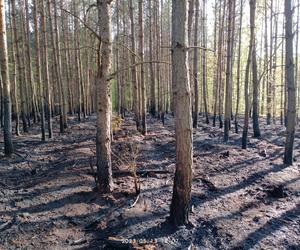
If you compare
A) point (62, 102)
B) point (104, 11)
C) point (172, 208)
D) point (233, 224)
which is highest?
point (104, 11)

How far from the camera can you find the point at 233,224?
523 cm

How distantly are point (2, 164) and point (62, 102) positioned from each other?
21.7 ft

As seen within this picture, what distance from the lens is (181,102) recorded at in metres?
4.68

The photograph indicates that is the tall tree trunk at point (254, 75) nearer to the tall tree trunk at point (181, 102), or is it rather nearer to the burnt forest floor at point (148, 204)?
the burnt forest floor at point (148, 204)

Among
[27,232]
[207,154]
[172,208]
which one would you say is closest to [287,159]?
[207,154]

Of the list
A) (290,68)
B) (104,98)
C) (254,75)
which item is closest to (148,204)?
(104,98)

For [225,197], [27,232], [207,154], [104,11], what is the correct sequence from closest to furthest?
1. [27,232]
2. [104,11]
3. [225,197]
4. [207,154]

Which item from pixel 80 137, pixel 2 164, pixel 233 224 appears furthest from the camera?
pixel 80 137

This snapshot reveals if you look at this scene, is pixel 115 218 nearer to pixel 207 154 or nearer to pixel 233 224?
pixel 233 224

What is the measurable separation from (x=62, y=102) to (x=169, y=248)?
11.7m

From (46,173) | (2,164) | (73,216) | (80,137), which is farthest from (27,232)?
(80,137)

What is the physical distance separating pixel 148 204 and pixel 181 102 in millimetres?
2192

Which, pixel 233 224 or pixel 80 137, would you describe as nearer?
pixel 233 224

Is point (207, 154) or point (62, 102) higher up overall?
point (62, 102)
